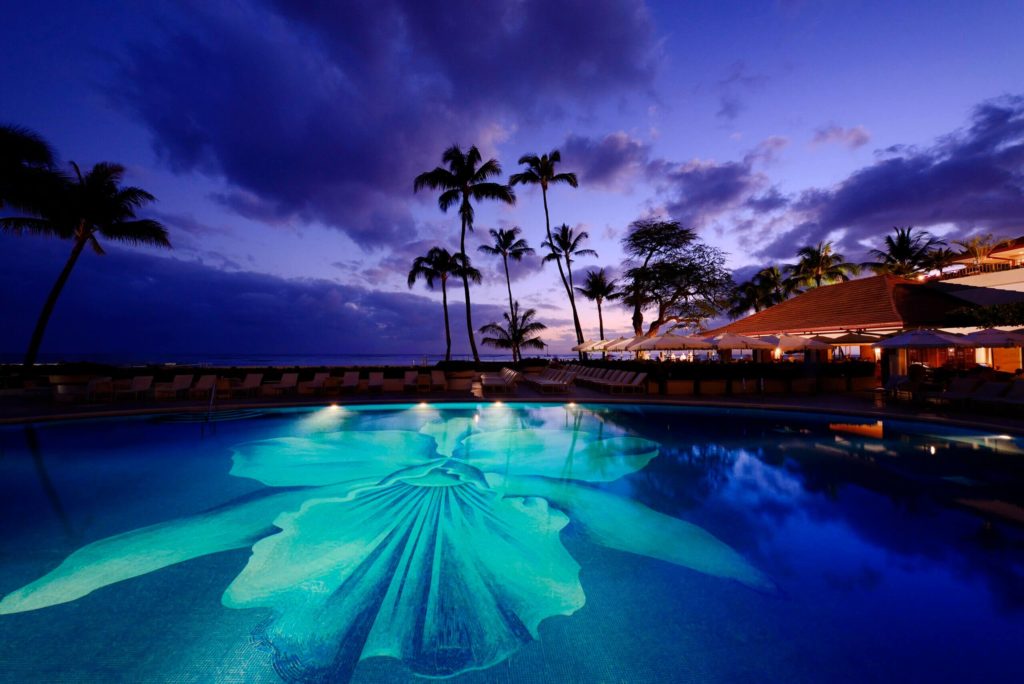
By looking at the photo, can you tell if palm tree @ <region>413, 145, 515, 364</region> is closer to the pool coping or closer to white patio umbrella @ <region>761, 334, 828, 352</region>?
the pool coping

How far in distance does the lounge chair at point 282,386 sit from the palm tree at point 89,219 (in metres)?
8.68

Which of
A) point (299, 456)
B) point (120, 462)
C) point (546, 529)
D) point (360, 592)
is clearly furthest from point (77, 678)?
point (120, 462)

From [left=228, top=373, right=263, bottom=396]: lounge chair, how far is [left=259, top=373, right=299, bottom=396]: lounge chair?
23 cm

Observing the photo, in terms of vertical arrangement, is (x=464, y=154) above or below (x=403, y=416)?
above

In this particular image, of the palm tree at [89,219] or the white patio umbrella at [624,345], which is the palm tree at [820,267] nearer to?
the white patio umbrella at [624,345]

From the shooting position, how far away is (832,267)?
3781cm

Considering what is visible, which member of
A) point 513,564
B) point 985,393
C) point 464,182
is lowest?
point 513,564

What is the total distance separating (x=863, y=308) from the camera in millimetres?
21578

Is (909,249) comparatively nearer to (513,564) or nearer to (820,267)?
(820,267)

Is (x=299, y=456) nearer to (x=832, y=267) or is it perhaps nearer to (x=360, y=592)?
(x=360, y=592)

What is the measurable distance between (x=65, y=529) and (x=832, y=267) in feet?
156

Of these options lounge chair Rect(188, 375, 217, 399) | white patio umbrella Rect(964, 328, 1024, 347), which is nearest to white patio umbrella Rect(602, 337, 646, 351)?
white patio umbrella Rect(964, 328, 1024, 347)

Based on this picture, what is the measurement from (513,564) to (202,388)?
51.6ft

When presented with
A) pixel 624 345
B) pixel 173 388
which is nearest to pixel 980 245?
pixel 624 345
